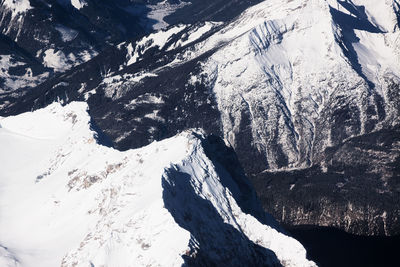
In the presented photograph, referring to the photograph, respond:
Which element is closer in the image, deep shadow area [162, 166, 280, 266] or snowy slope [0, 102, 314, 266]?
snowy slope [0, 102, 314, 266]

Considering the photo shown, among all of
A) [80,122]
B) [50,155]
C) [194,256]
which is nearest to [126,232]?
[194,256]

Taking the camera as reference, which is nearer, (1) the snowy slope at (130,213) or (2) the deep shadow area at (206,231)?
(1) the snowy slope at (130,213)

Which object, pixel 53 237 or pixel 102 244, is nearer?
pixel 102 244

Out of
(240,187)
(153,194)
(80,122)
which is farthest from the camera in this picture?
(80,122)

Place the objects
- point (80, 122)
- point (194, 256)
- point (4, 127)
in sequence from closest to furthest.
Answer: point (194, 256), point (80, 122), point (4, 127)

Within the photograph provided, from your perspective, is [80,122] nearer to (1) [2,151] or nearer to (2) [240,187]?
(1) [2,151]
